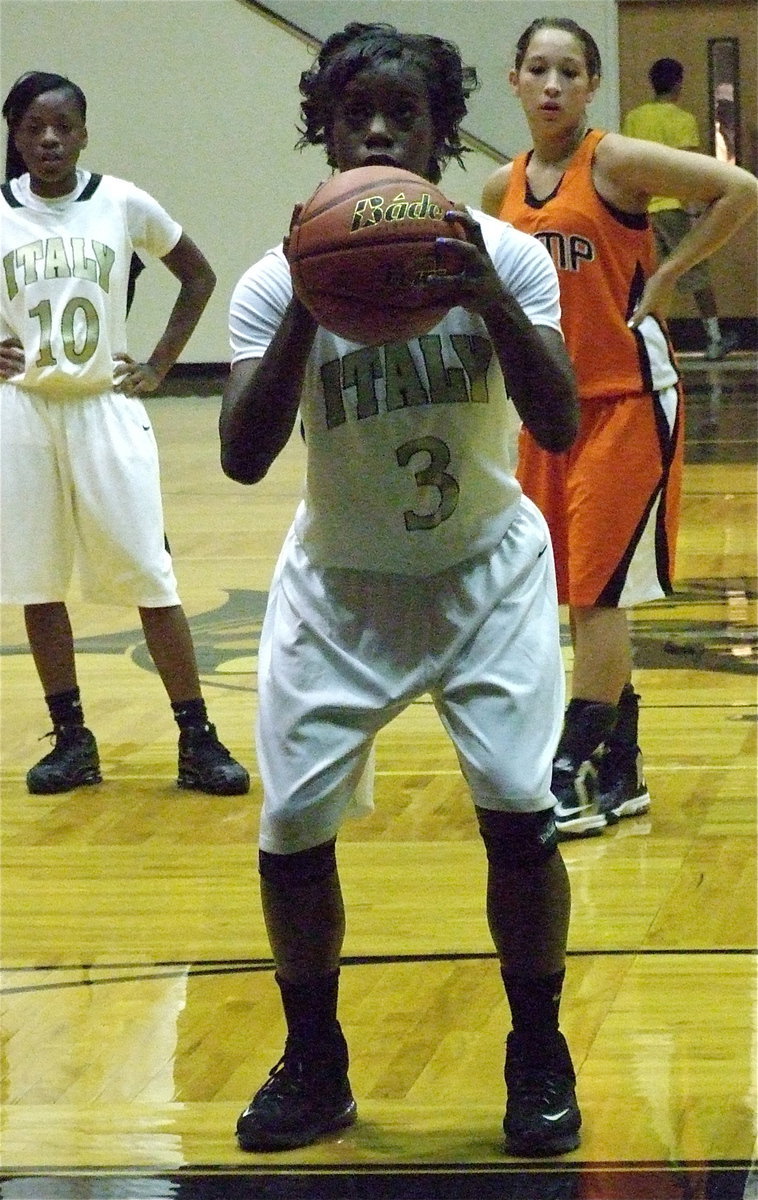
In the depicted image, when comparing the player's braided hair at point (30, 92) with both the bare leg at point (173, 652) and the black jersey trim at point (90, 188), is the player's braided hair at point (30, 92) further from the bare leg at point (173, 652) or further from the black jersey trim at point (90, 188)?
the bare leg at point (173, 652)

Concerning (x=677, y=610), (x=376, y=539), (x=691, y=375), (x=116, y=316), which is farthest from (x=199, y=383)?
(x=376, y=539)

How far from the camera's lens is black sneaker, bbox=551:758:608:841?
4406mm

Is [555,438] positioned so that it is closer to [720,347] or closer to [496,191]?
[496,191]

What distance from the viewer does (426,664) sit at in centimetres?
276

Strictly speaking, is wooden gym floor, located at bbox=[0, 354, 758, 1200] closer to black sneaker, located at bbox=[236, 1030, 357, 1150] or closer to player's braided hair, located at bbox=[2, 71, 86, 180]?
black sneaker, located at bbox=[236, 1030, 357, 1150]

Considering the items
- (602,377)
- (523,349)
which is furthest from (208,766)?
(523,349)

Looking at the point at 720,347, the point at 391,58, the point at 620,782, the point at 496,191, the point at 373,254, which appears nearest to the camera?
the point at 373,254

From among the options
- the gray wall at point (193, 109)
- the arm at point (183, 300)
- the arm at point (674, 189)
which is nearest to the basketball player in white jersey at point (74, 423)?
the arm at point (183, 300)

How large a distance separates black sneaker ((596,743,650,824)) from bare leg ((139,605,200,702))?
1083mm

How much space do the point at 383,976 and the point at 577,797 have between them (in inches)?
41.5

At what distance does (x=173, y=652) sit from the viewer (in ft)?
16.3

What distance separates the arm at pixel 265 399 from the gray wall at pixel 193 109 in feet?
38.8

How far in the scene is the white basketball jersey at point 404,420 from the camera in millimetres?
2717

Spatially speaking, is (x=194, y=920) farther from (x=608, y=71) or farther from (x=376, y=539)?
(x=608, y=71)
